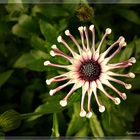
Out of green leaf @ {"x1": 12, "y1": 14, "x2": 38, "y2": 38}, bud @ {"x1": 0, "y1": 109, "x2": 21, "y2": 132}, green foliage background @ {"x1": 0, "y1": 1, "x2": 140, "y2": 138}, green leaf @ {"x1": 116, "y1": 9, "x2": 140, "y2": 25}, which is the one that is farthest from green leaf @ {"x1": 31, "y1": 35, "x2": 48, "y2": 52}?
green leaf @ {"x1": 116, "y1": 9, "x2": 140, "y2": 25}

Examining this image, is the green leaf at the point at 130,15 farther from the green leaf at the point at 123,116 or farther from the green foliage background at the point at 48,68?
the green leaf at the point at 123,116

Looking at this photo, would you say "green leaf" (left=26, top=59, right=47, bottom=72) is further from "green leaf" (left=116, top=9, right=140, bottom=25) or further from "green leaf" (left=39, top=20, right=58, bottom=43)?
"green leaf" (left=116, top=9, right=140, bottom=25)

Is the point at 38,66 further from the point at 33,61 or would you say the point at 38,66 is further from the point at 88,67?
the point at 88,67

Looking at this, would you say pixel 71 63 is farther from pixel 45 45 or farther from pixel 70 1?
pixel 70 1

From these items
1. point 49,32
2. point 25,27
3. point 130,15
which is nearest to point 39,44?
point 49,32

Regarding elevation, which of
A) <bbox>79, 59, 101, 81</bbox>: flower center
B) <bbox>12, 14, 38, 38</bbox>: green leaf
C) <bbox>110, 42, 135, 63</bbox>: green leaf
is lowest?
<bbox>79, 59, 101, 81</bbox>: flower center

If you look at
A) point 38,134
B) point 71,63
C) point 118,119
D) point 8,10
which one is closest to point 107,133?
point 118,119
